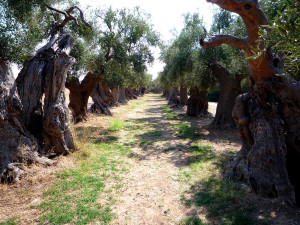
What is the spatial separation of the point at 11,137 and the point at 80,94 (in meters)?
9.55

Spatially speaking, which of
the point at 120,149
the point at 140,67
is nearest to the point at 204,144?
the point at 120,149

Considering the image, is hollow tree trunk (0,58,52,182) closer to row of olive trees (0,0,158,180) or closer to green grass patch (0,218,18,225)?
row of olive trees (0,0,158,180)

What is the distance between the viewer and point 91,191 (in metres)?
4.72

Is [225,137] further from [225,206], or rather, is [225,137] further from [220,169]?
[225,206]

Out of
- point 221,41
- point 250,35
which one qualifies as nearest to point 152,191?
point 221,41

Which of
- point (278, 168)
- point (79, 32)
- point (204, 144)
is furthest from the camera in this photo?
point (79, 32)

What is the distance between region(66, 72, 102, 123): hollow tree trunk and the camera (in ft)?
44.5

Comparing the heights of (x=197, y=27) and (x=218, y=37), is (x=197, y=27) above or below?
above

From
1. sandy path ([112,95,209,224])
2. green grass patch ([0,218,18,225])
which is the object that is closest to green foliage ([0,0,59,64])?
green grass patch ([0,218,18,225])

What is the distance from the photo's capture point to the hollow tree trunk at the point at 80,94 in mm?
13575

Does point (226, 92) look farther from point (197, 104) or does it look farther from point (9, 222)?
point (9, 222)

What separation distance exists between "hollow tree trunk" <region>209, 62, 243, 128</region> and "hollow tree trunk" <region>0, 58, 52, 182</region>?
9.91m

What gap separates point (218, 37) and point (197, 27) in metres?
10.1

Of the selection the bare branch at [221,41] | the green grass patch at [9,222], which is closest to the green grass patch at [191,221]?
the green grass patch at [9,222]
